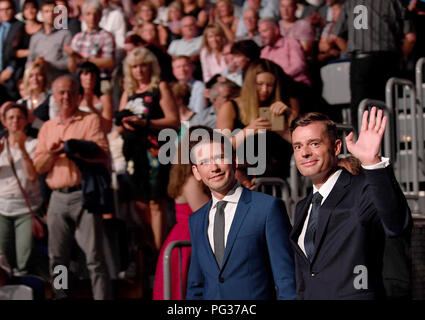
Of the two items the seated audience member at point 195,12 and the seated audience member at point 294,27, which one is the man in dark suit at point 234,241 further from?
the seated audience member at point 195,12

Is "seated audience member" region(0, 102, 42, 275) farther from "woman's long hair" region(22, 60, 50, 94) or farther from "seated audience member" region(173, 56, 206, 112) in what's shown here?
"seated audience member" region(173, 56, 206, 112)

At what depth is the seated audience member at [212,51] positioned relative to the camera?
7.80 m

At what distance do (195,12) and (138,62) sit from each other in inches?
85.0

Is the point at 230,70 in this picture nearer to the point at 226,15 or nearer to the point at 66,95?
the point at 226,15

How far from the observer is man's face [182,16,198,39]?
8.24 meters

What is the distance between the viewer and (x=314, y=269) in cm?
333

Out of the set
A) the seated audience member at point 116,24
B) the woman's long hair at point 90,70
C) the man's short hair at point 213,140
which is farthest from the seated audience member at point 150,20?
the man's short hair at point 213,140

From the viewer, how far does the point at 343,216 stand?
3326 mm

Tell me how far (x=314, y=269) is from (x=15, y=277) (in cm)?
255

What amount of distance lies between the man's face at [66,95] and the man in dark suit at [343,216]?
3580 mm

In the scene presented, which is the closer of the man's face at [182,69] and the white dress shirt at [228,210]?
the white dress shirt at [228,210]

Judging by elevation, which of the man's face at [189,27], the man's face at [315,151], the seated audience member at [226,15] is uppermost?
the seated audience member at [226,15]
